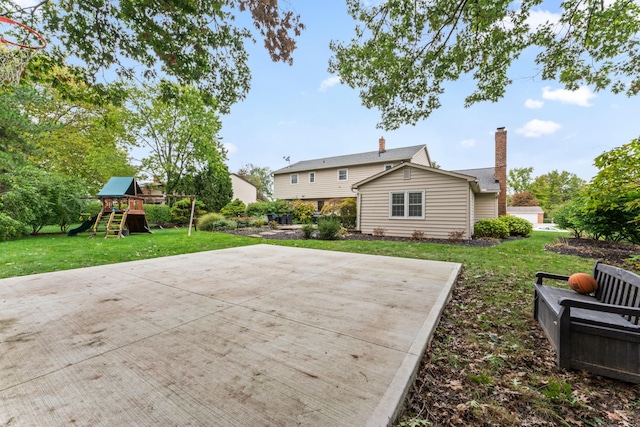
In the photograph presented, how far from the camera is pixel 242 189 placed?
29188mm

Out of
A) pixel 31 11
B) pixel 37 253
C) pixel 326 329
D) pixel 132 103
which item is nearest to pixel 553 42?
pixel 326 329

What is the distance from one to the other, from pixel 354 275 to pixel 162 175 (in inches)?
805

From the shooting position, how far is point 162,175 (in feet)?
64.2

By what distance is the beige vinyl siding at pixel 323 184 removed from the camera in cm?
2020

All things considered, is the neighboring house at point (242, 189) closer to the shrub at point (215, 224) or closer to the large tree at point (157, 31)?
the shrub at point (215, 224)

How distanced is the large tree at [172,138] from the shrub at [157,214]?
3.22 meters

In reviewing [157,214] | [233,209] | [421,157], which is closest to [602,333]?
[233,209]

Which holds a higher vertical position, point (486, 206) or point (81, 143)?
point (81, 143)

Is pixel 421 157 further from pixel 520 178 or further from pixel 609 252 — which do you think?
pixel 520 178

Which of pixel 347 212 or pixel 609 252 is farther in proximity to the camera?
pixel 347 212

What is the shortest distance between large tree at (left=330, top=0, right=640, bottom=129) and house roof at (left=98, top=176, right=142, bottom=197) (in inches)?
428

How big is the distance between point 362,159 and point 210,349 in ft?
65.8

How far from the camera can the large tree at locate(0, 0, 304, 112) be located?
11.8 ft

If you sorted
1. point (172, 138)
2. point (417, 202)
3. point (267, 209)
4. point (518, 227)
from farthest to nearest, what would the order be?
1. point (267, 209)
2. point (172, 138)
3. point (518, 227)
4. point (417, 202)
